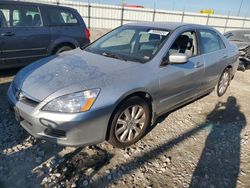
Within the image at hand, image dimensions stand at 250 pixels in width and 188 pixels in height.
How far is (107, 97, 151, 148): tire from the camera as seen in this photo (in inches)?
115

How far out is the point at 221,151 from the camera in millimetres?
3307

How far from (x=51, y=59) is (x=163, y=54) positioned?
1.69m

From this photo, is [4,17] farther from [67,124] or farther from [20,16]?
[67,124]

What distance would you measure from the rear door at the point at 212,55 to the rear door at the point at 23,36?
3609mm

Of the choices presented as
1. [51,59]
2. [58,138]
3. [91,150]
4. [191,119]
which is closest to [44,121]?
[58,138]

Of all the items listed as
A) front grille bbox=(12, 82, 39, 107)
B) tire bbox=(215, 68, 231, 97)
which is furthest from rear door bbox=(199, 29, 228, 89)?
front grille bbox=(12, 82, 39, 107)

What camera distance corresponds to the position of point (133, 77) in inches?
119

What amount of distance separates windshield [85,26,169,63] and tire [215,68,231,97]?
6.99ft

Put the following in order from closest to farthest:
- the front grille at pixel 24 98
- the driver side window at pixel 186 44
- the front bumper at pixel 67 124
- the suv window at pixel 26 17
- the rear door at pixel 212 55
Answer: the front bumper at pixel 67 124, the front grille at pixel 24 98, the driver side window at pixel 186 44, the rear door at pixel 212 55, the suv window at pixel 26 17

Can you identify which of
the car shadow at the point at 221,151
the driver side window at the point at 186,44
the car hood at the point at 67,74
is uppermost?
the driver side window at the point at 186,44

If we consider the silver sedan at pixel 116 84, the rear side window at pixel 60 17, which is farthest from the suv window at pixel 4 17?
the silver sedan at pixel 116 84

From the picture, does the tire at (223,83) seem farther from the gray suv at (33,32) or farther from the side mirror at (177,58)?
the gray suv at (33,32)

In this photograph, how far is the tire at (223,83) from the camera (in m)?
5.16

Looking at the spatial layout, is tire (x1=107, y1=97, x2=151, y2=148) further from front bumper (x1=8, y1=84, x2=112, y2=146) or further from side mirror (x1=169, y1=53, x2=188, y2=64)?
side mirror (x1=169, y1=53, x2=188, y2=64)
